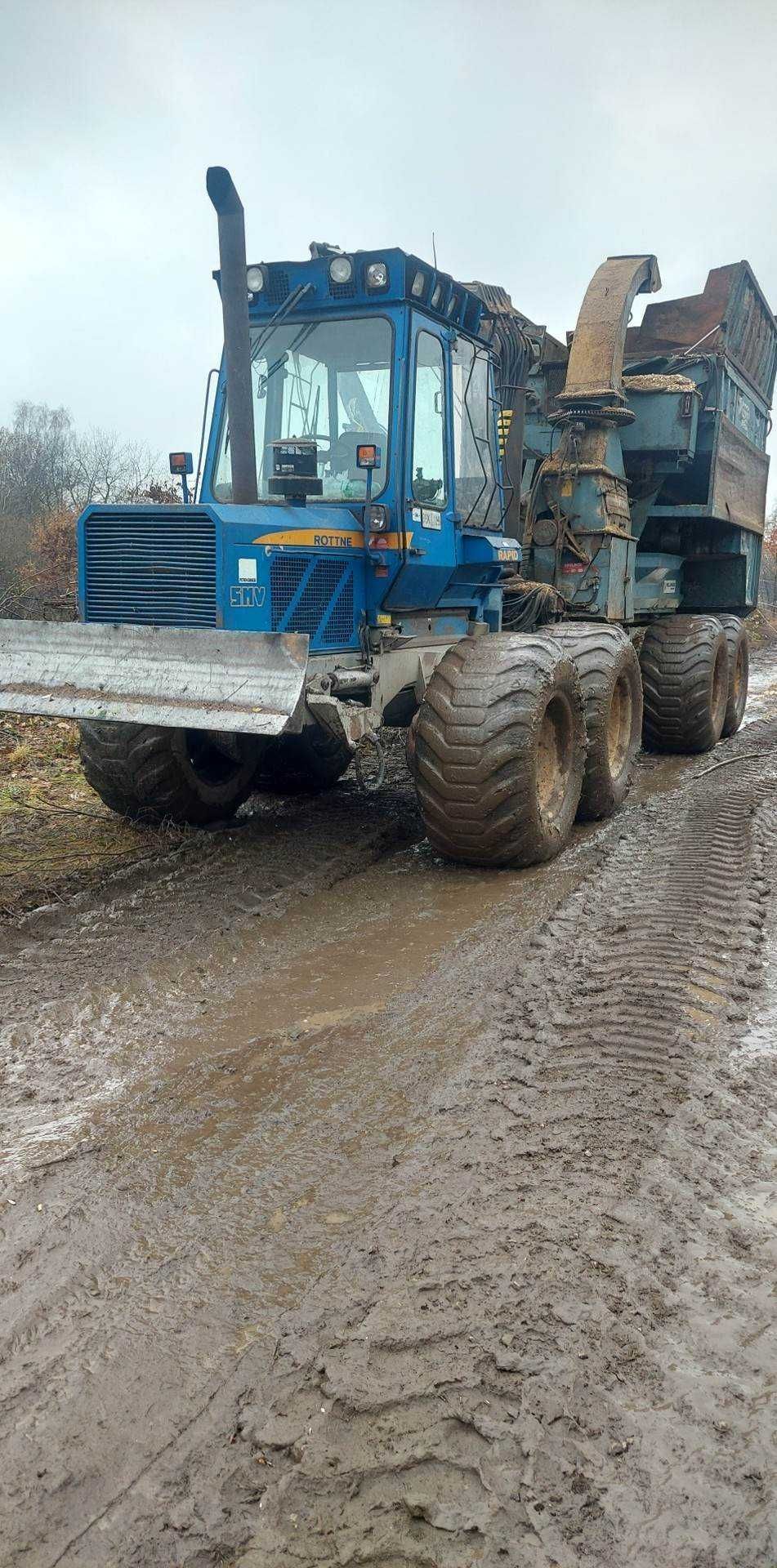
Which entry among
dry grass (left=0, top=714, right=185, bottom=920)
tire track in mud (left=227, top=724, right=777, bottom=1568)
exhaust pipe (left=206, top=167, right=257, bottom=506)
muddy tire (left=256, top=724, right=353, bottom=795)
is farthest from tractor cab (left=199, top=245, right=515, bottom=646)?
tire track in mud (left=227, top=724, right=777, bottom=1568)

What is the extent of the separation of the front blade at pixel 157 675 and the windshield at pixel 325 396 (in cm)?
122

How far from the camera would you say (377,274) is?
5.78 m

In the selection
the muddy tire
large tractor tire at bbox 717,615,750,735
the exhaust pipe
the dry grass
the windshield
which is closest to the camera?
the exhaust pipe

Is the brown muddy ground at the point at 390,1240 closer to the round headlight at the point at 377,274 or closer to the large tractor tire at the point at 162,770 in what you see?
the large tractor tire at the point at 162,770

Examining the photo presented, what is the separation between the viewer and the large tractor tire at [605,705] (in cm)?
710

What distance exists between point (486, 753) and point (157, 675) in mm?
1672

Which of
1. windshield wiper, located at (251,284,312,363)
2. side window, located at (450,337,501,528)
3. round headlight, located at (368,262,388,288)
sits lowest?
side window, located at (450,337,501,528)

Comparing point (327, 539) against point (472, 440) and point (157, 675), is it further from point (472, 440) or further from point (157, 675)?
point (472, 440)

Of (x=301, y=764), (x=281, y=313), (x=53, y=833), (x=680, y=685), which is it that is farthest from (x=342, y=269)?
(x=680, y=685)

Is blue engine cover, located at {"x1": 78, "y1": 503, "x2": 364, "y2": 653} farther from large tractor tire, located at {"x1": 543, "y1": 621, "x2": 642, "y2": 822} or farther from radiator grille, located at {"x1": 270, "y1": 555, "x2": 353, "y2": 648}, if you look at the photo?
large tractor tire, located at {"x1": 543, "y1": 621, "x2": 642, "y2": 822}

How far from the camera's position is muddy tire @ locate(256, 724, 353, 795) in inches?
297

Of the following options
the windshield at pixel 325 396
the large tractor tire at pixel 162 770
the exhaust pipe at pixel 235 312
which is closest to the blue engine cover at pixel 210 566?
the exhaust pipe at pixel 235 312

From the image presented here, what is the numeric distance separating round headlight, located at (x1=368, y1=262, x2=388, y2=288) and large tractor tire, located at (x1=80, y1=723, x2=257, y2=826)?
2597 mm

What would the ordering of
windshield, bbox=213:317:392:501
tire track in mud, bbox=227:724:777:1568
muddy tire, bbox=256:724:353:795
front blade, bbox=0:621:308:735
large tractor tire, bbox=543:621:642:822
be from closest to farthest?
tire track in mud, bbox=227:724:777:1568
front blade, bbox=0:621:308:735
windshield, bbox=213:317:392:501
large tractor tire, bbox=543:621:642:822
muddy tire, bbox=256:724:353:795
